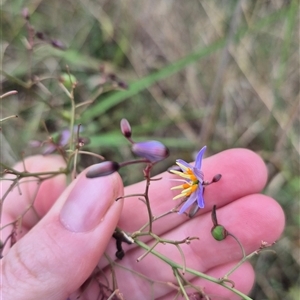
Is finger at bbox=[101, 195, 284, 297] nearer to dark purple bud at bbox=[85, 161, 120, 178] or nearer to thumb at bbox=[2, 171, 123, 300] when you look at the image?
thumb at bbox=[2, 171, 123, 300]

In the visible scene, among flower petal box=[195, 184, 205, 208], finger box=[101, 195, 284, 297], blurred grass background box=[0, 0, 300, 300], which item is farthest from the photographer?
blurred grass background box=[0, 0, 300, 300]

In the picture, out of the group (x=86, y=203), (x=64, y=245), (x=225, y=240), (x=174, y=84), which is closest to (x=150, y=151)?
(x=86, y=203)

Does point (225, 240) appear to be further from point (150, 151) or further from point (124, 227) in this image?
point (150, 151)

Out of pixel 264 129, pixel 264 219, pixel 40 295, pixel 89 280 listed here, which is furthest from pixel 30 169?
pixel 264 129

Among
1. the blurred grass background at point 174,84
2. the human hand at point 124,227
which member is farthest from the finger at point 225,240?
the blurred grass background at point 174,84

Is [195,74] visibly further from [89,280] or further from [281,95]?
[89,280]

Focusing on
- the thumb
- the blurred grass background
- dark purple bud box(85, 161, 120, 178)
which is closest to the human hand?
the thumb
